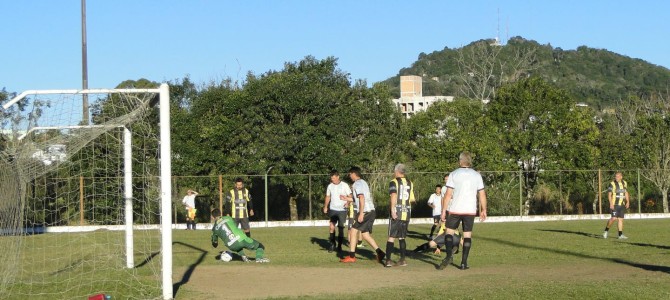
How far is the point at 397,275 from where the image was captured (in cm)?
1408

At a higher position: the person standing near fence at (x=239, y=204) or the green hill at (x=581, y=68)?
the green hill at (x=581, y=68)

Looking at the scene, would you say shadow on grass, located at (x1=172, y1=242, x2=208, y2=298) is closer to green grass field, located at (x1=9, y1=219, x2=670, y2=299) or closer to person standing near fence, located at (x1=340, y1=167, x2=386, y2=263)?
green grass field, located at (x1=9, y1=219, x2=670, y2=299)

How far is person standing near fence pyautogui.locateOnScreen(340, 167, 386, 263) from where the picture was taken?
16141mm

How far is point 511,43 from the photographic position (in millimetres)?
178375

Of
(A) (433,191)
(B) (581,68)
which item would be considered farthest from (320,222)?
(B) (581,68)

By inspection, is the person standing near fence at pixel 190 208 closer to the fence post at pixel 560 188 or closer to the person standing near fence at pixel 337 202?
the person standing near fence at pixel 337 202

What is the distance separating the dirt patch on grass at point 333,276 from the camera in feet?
41.0

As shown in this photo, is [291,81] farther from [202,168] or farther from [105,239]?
[105,239]

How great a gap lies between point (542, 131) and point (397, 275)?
27377mm

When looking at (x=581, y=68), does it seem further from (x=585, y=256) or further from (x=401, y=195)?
(x=401, y=195)

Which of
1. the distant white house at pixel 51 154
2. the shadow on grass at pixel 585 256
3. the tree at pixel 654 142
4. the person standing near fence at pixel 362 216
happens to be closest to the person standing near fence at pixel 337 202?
the person standing near fence at pixel 362 216

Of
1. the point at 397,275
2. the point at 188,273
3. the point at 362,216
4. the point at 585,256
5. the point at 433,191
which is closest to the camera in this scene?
the point at 397,275

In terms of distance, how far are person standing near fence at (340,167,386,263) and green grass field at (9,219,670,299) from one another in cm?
33

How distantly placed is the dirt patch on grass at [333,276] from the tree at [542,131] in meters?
25.2
